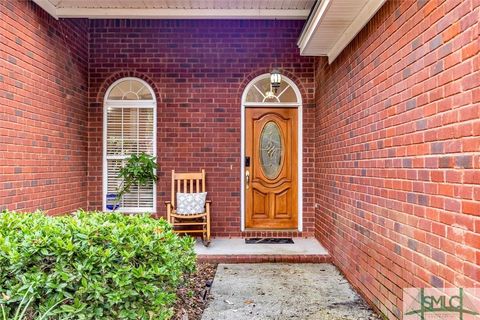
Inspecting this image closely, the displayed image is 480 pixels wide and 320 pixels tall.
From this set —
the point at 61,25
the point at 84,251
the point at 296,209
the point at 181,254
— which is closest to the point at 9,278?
the point at 84,251

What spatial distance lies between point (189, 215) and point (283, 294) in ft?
6.48

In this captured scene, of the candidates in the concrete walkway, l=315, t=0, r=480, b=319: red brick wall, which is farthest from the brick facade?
the concrete walkway

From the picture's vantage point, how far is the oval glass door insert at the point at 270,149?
17.6 feet

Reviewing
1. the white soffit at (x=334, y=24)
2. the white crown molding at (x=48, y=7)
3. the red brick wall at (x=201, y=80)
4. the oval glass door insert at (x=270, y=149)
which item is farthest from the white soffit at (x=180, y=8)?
the oval glass door insert at (x=270, y=149)

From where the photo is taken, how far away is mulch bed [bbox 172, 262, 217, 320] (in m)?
2.65

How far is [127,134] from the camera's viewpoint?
5418 mm

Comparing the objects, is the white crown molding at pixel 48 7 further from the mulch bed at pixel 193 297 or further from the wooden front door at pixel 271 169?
the mulch bed at pixel 193 297

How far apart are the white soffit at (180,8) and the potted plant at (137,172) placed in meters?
1.94

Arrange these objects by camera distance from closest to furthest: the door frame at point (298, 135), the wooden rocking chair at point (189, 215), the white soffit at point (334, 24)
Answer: the white soffit at point (334, 24)
the wooden rocking chair at point (189, 215)
the door frame at point (298, 135)

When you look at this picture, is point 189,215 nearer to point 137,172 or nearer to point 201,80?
point 137,172

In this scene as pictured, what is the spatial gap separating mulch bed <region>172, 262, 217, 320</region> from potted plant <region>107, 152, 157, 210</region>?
197 centimetres

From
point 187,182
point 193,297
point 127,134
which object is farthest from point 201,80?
point 193,297

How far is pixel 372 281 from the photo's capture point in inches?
115

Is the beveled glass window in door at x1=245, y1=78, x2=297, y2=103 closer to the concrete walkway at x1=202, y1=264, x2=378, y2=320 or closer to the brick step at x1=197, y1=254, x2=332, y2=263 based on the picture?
the brick step at x1=197, y1=254, x2=332, y2=263
